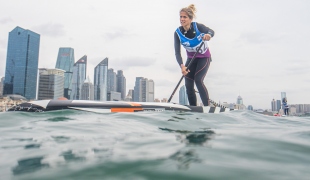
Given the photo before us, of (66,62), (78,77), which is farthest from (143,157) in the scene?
(66,62)

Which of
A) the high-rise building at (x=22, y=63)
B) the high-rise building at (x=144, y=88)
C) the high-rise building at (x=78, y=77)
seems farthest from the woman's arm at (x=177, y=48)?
the high-rise building at (x=22, y=63)

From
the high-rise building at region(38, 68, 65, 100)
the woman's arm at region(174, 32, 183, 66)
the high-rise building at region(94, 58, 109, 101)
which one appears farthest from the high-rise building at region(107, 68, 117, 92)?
the woman's arm at region(174, 32, 183, 66)

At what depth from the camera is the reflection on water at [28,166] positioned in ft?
5.00

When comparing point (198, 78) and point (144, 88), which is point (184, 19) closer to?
point (198, 78)

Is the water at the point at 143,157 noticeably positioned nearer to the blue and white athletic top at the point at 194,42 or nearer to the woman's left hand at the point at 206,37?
the woman's left hand at the point at 206,37

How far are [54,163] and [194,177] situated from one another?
94 cm

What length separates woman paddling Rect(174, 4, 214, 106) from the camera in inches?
262

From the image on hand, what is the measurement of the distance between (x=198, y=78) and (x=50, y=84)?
143m

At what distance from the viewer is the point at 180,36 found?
7.02 metres

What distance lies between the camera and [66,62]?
17425 cm

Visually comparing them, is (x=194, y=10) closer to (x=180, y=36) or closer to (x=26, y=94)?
(x=180, y=36)

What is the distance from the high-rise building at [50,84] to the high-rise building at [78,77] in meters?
8.58

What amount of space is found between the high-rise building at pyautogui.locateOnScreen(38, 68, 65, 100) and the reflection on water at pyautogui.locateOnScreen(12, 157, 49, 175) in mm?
140135

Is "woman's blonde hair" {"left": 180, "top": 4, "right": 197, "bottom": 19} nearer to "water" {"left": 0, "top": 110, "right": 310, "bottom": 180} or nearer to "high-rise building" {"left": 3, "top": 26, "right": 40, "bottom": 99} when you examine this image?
"water" {"left": 0, "top": 110, "right": 310, "bottom": 180}
